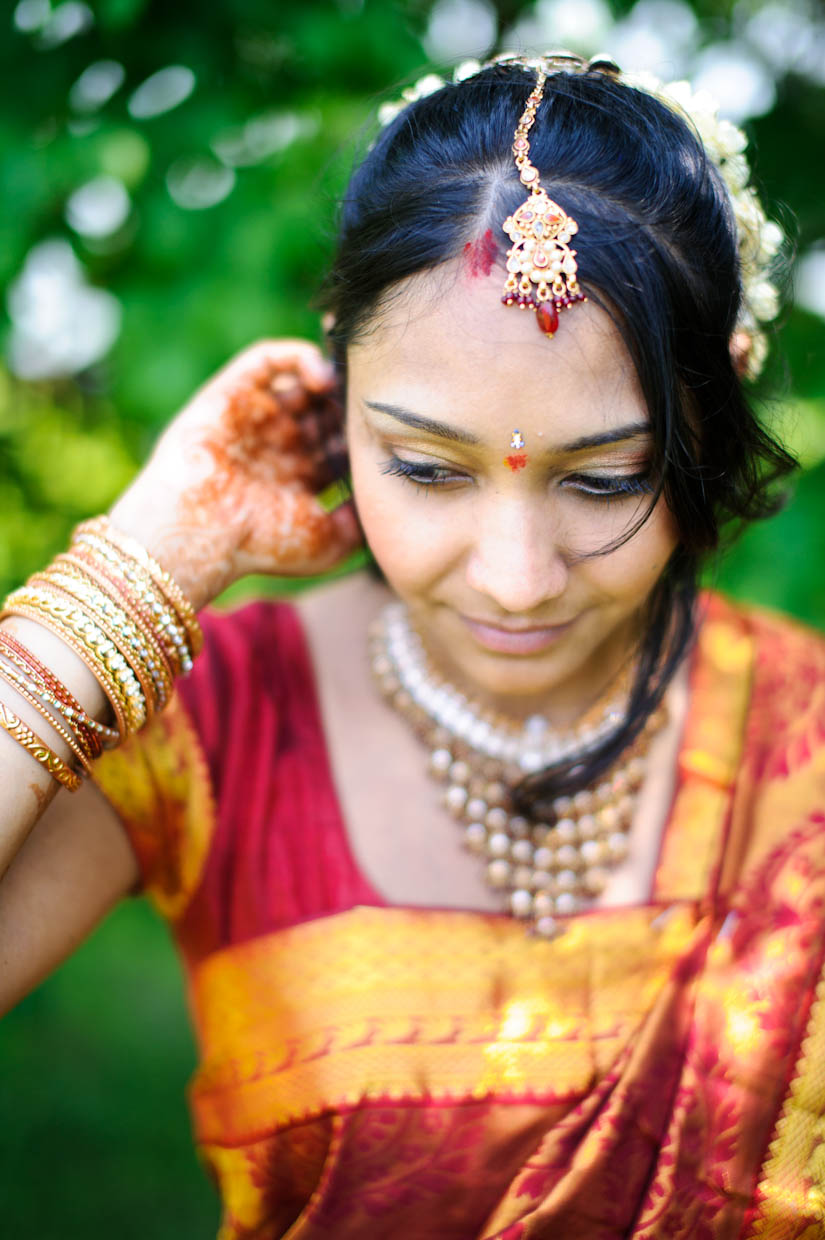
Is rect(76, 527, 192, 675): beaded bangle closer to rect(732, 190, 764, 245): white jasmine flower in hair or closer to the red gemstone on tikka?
the red gemstone on tikka

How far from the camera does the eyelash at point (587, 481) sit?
120 cm

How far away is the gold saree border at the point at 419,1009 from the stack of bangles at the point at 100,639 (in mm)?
396

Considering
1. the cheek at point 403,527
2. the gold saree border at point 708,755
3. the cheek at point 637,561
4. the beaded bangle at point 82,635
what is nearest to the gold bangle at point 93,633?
the beaded bangle at point 82,635

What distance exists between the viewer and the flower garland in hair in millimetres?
1301

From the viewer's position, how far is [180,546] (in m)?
1.39

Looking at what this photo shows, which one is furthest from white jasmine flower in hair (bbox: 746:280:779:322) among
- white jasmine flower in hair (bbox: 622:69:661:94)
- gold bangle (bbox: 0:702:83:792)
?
gold bangle (bbox: 0:702:83:792)

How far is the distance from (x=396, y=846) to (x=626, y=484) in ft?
2.05

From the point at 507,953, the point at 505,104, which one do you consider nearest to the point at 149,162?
the point at 505,104

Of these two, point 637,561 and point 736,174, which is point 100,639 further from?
point 736,174

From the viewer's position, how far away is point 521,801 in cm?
154

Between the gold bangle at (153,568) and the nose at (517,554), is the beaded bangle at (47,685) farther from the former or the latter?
the nose at (517,554)

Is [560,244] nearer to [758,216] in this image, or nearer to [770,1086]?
[758,216]

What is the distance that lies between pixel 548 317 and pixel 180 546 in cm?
58

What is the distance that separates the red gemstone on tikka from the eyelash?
170mm
